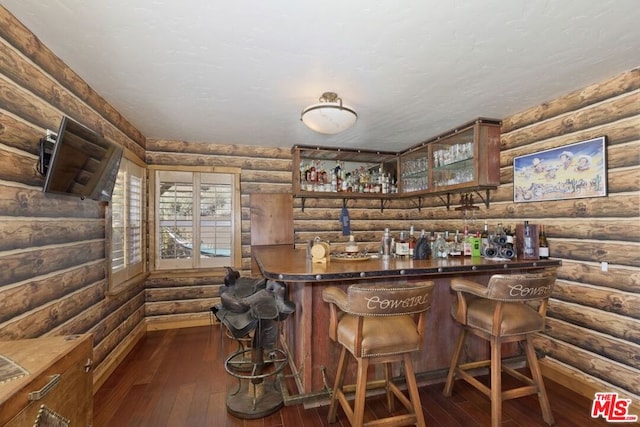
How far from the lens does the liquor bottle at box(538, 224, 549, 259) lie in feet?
8.60

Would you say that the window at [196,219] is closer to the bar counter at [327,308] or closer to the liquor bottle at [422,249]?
the bar counter at [327,308]

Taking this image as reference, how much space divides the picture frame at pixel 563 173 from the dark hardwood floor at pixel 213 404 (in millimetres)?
1616

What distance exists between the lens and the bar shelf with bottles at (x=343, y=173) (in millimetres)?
4062

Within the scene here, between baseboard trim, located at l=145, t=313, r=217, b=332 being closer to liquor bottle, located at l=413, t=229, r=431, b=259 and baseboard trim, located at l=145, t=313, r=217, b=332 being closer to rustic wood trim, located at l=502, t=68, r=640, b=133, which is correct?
liquor bottle, located at l=413, t=229, r=431, b=259

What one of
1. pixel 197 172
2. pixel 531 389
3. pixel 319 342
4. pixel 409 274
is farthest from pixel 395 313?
pixel 197 172

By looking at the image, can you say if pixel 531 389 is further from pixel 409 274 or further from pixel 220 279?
pixel 220 279

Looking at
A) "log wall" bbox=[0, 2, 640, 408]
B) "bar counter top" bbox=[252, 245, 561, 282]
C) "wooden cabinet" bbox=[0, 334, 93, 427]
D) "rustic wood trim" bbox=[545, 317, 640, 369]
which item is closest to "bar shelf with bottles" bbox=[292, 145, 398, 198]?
"log wall" bbox=[0, 2, 640, 408]

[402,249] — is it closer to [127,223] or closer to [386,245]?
[386,245]

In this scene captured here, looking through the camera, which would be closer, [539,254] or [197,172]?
[539,254]

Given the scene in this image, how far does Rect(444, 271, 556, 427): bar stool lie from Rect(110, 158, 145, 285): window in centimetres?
296

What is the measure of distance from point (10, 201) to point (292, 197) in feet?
9.83

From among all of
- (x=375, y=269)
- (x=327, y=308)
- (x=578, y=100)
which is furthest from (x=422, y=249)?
(x=578, y=100)

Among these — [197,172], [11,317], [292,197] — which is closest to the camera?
[11,317]

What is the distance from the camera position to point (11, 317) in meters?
1.58
